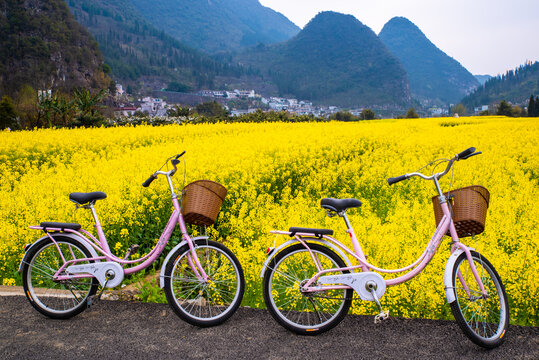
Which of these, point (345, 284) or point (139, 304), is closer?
point (345, 284)

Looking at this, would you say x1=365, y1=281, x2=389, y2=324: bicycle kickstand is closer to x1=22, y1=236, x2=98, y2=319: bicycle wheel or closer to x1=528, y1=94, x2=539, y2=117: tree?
x1=22, y1=236, x2=98, y2=319: bicycle wheel

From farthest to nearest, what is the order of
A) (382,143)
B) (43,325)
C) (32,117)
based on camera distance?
(32,117), (382,143), (43,325)

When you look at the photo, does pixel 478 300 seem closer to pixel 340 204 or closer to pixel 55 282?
pixel 340 204

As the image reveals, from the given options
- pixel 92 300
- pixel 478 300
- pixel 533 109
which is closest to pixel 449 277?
pixel 478 300

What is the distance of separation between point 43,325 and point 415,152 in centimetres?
1010

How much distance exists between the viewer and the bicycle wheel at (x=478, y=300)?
3260mm

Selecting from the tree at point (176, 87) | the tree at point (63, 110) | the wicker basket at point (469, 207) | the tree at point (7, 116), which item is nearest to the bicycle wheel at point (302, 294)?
the wicker basket at point (469, 207)

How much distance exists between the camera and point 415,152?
11.5 metres

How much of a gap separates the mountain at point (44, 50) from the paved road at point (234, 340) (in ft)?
302

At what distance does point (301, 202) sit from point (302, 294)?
11.0 ft

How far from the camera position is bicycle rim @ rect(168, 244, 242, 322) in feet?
12.4

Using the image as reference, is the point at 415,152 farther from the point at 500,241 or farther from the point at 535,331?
the point at 535,331

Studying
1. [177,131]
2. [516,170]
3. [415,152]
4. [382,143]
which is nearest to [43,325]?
[516,170]

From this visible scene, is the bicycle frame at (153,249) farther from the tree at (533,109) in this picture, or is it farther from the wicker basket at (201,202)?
the tree at (533,109)
